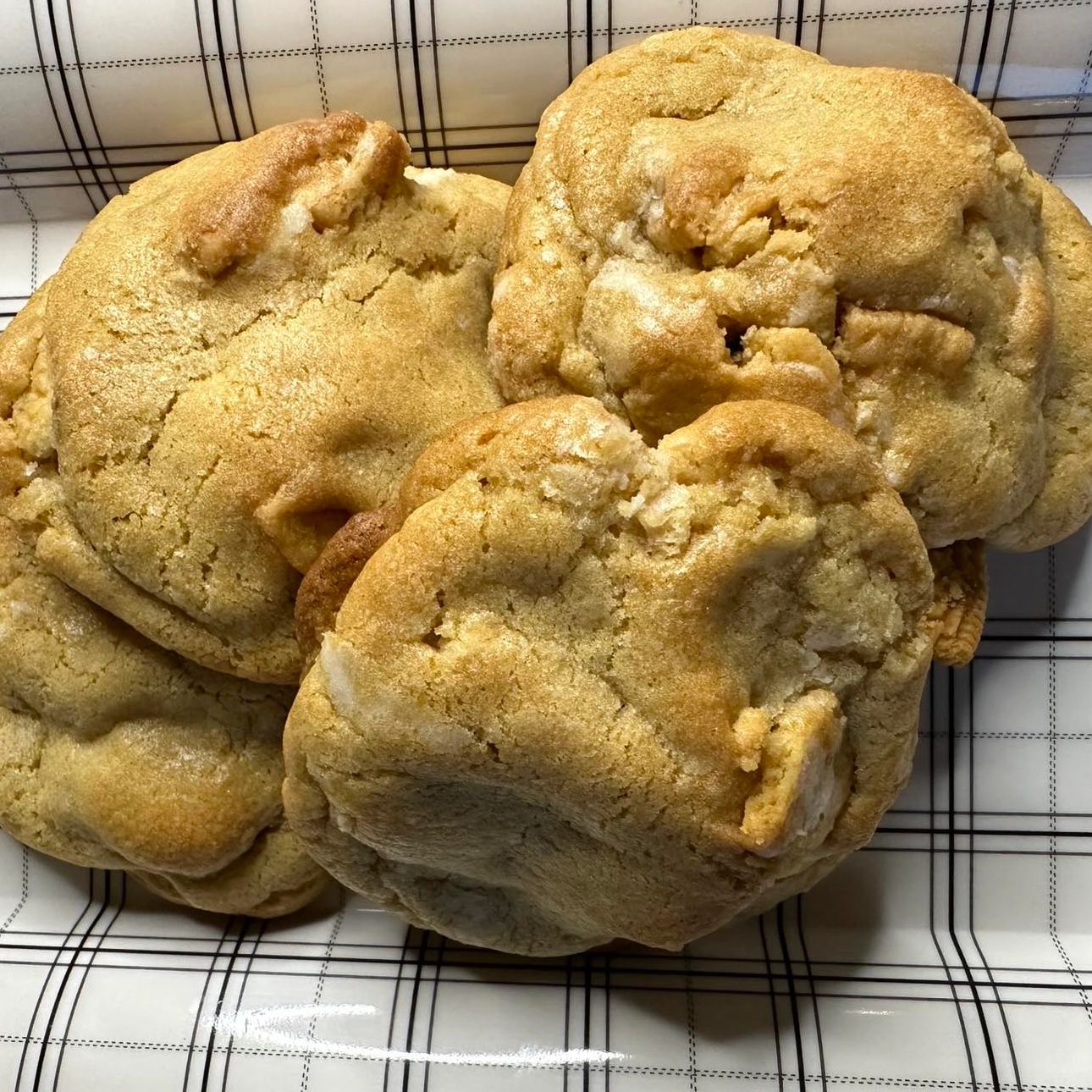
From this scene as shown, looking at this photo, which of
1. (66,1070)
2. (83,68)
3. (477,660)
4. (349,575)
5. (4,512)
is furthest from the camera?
(83,68)

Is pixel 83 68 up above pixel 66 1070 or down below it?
above

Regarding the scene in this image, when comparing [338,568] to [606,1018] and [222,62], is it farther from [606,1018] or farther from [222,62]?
[222,62]

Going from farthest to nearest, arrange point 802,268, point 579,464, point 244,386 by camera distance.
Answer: point 244,386, point 802,268, point 579,464

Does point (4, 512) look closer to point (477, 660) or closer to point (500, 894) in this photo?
point (477, 660)

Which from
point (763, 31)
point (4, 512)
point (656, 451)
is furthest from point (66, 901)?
point (763, 31)

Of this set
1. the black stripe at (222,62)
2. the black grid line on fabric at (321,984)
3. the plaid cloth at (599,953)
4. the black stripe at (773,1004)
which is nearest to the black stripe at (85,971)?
the plaid cloth at (599,953)

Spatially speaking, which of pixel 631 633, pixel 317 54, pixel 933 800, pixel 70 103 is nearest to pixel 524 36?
pixel 317 54

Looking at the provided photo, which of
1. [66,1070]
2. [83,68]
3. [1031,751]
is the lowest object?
[66,1070]
